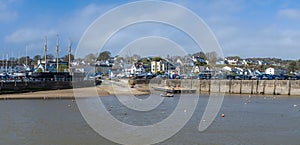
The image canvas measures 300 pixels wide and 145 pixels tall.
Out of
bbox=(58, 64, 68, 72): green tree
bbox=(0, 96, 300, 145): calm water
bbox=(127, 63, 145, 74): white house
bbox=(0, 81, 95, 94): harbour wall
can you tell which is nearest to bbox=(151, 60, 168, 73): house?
bbox=(127, 63, 145, 74): white house

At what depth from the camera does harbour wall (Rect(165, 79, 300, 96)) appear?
47.4 metres

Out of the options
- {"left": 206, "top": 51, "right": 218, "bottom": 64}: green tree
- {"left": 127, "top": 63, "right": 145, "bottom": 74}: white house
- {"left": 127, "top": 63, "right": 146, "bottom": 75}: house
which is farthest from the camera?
{"left": 127, "top": 63, "right": 145, "bottom": 74}: white house

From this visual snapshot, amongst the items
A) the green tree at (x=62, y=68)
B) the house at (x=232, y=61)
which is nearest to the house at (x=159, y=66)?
the green tree at (x=62, y=68)

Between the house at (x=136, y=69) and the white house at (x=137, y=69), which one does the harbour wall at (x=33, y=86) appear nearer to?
the house at (x=136, y=69)

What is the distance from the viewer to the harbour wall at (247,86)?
4741 centimetres

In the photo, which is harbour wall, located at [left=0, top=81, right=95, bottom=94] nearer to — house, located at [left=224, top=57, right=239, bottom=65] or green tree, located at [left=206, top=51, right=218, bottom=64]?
green tree, located at [left=206, top=51, right=218, bottom=64]

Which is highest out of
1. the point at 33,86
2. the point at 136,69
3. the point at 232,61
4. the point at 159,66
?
the point at 232,61

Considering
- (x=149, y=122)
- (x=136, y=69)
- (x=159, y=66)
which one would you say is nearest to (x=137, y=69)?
(x=136, y=69)

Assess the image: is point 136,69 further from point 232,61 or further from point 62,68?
point 232,61

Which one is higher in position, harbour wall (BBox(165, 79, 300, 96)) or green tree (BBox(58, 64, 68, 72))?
green tree (BBox(58, 64, 68, 72))

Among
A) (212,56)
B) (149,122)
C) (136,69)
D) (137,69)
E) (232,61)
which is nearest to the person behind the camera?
(149,122)

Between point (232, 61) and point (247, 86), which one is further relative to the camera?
point (232, 61)

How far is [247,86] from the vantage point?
51.5 meters

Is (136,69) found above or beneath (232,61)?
beneath
